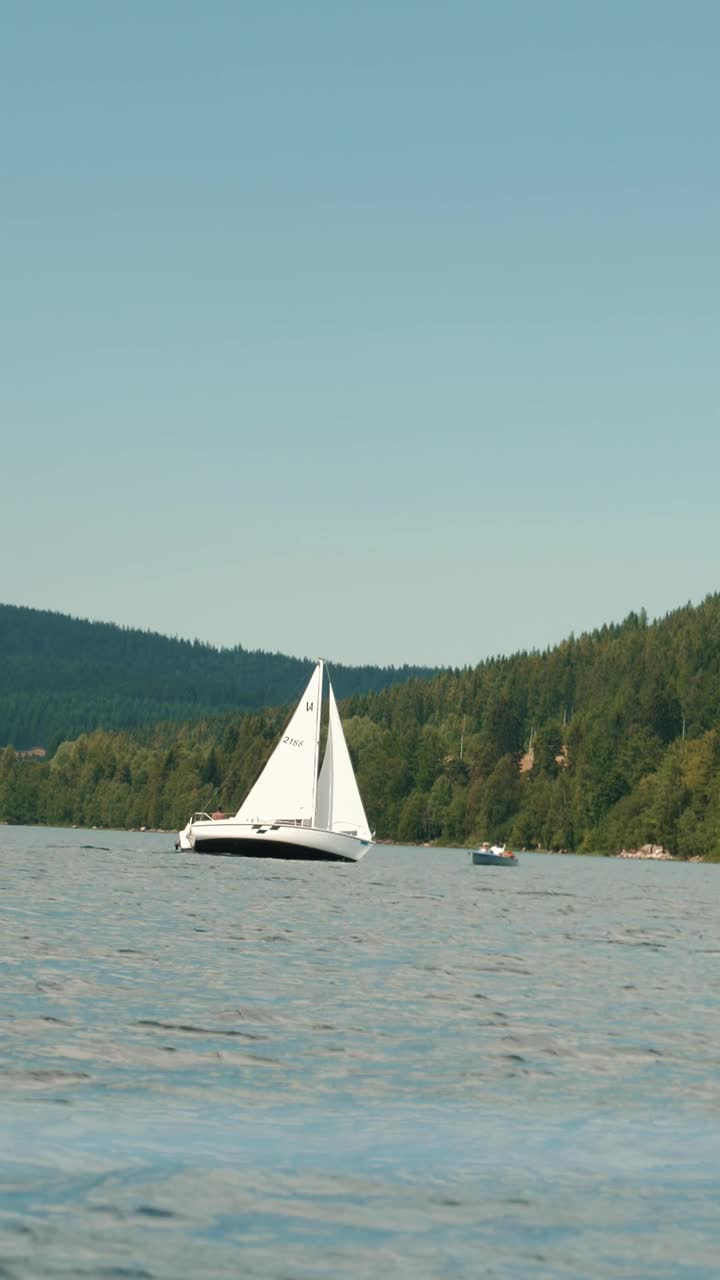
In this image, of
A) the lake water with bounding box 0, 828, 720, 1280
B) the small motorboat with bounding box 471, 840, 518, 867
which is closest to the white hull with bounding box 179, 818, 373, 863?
the small motorboat with bounding box 471, 840, 518, 867

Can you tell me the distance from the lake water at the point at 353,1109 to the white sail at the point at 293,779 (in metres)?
70.0

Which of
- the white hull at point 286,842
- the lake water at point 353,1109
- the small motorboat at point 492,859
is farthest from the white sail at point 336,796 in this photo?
the lake water at point 353,1109

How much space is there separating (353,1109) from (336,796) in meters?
98.4

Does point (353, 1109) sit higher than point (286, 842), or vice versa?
point (286, 842)

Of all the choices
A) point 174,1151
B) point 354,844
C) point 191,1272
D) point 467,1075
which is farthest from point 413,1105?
point 354,844

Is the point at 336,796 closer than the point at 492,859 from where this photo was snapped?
Yes

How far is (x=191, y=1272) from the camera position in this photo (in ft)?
43.4

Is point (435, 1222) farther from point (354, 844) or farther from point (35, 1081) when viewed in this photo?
point (354, 844)

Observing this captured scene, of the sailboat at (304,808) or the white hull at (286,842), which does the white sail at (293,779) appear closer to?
the sailboat at (304,808)

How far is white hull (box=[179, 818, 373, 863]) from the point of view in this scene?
4537 inches

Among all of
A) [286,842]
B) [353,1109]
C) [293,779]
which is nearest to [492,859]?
[293,779]

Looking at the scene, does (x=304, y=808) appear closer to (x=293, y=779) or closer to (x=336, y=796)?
(x=293, y=779)

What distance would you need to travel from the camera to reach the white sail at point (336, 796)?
118250mm

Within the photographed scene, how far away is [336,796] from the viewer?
389 feet
